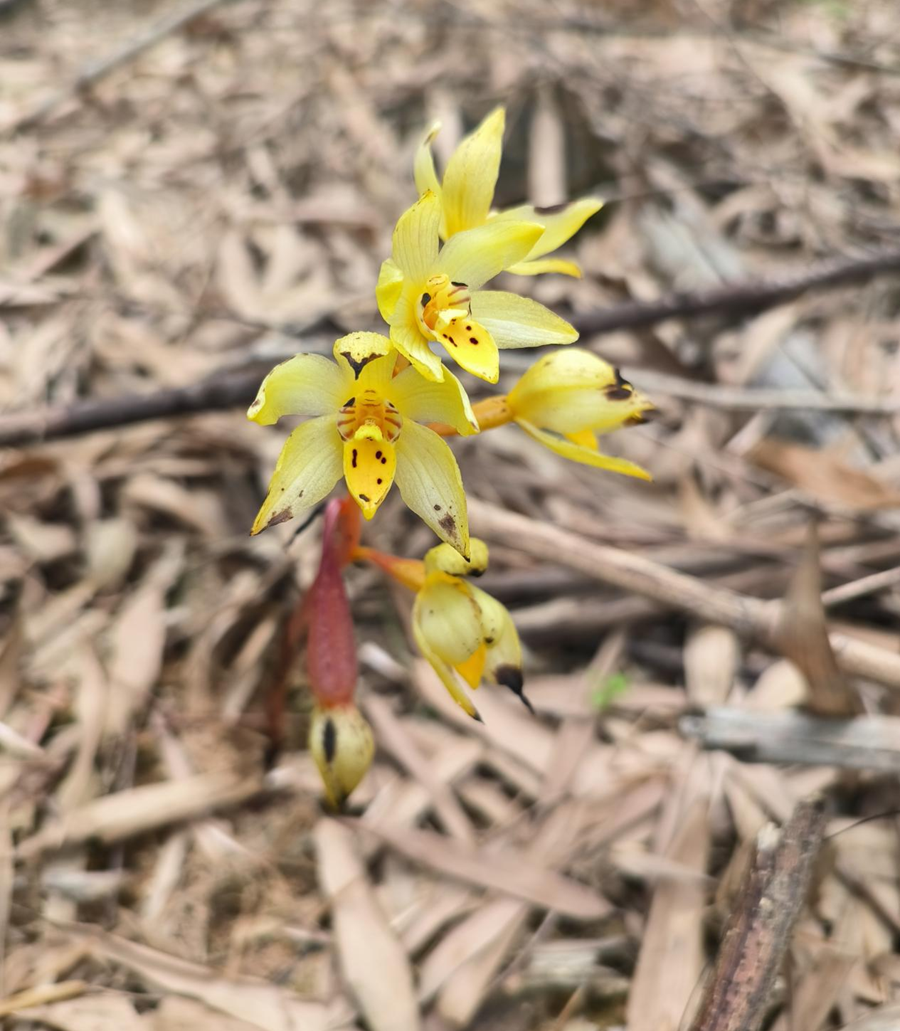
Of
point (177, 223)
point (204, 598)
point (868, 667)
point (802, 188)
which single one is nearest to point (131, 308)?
A: point (177, 223)

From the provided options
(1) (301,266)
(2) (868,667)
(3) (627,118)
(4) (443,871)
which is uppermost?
(3) (627,118)

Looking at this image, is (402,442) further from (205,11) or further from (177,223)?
(205,11)

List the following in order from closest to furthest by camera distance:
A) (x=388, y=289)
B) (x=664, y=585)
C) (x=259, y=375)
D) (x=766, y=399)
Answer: (x=388, y=289) → (x=664, y=585) → (x=259, y=375) → (x=766, y=399)

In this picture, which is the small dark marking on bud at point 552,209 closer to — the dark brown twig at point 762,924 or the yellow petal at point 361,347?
the yellow petal at point 361,347

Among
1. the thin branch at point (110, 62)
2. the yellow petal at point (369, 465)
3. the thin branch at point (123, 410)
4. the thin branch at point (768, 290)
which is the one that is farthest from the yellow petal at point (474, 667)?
Answer: the thin branch at point (110, 62)

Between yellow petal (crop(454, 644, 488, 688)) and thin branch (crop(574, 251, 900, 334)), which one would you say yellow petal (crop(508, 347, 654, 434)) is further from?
thin branch (crop(574, 251, 900, 334))

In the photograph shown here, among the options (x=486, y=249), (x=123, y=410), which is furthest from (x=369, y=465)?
(x=123, y=410)

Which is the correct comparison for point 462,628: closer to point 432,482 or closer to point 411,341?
point 432,482
